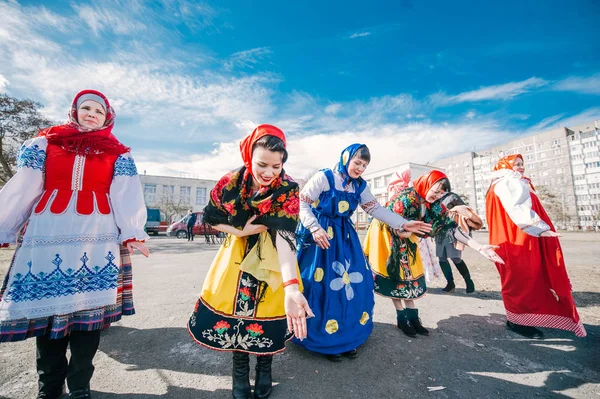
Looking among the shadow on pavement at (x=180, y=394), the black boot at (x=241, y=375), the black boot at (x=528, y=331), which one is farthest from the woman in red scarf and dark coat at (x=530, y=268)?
the shadow on pavement at (x=180, y=394)

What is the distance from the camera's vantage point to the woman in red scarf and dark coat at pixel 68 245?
4.97 ft

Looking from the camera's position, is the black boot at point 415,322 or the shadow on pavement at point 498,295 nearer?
the black boot at point 415,322

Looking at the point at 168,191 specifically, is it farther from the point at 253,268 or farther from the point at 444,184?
the point at 253,268

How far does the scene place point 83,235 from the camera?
1.63 m

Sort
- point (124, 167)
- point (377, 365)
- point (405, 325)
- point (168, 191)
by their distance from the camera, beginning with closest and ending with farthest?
point (124, 167) → point (377, 365) → point (405, 325) → point (168, 191)

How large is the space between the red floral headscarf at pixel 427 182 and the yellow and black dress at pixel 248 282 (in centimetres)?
206

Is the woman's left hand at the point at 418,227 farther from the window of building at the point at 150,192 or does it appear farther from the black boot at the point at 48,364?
the window of building at the point at 150,192

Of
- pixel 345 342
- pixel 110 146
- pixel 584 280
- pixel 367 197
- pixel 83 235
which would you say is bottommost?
pixel 584 280

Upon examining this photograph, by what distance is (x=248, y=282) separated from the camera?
5.64ft

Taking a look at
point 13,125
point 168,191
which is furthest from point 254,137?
point 168,191

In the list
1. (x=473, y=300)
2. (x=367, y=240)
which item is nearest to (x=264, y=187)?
(x=367, y=240)

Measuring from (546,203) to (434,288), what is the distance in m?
54.8

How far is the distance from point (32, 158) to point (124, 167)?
481 millimetres

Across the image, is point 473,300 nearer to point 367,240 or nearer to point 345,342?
point 367,240
